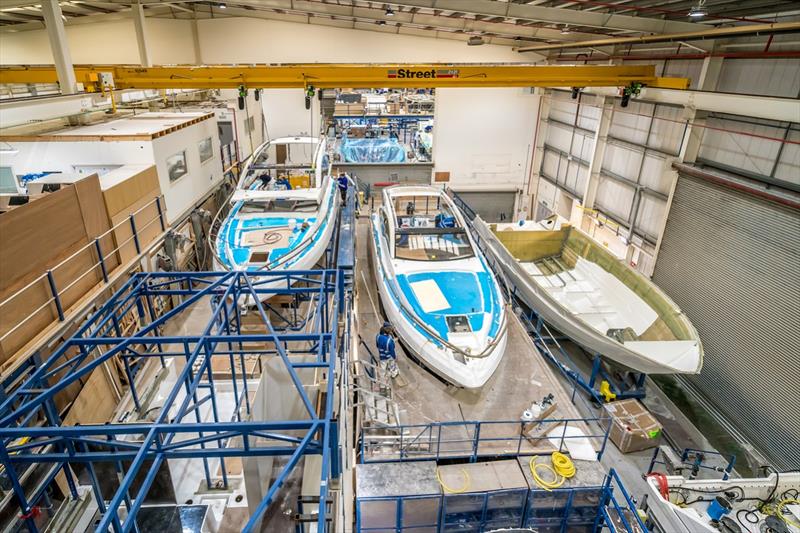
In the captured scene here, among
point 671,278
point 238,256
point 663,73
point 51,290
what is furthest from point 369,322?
point 663,73

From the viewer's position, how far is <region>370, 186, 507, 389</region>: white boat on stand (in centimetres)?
731

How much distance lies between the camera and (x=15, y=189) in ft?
Result: 22.5

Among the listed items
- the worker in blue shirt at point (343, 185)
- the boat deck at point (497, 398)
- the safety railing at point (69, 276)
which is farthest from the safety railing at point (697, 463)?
the worker in blue shirt at point (343, 185)

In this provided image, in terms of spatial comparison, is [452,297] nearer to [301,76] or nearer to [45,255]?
[301,76]

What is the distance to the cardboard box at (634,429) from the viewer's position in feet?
24.6

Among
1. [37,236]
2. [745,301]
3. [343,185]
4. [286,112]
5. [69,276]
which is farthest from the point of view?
[286,112]

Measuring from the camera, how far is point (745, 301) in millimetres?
8172

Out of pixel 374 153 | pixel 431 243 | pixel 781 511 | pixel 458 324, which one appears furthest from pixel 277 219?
pixel 374 153

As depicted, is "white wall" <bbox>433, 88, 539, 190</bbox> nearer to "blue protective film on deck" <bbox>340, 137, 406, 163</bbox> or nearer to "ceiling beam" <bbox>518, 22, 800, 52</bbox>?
"blue protective film on deck" <bbox>340, 137, 406, 163</bbox>

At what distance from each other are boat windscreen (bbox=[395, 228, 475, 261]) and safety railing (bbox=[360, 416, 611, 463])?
3.62 m

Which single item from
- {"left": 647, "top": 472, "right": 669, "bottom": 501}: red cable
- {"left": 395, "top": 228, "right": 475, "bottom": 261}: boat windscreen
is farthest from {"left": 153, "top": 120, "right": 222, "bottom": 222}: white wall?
{"left": 647, "top": 472, "right": 669, "bottom": 501}: red cable

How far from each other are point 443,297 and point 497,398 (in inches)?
79.4

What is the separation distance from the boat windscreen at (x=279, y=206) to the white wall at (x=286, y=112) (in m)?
8.24

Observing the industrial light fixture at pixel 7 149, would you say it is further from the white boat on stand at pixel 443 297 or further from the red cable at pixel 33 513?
the white boat on stand at pixel 443 297
